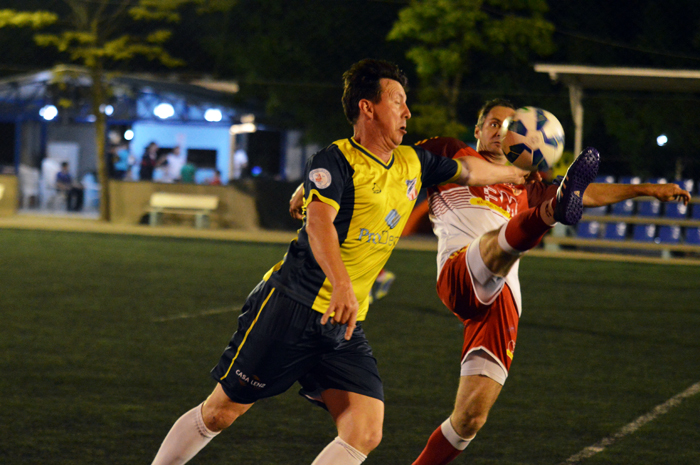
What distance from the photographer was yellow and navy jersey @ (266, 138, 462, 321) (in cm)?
295

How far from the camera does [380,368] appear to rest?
6.55 m

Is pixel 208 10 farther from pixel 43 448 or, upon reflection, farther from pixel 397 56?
pixel 43 448

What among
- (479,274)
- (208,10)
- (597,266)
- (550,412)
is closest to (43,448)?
(479,274)

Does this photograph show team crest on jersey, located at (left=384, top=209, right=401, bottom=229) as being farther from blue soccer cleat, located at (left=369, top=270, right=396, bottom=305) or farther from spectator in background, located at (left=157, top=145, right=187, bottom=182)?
spectator in background, located at (left=157, top=145, right=187, bottom=182)

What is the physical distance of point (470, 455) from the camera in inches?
180

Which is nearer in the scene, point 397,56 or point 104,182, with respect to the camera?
point 104,182

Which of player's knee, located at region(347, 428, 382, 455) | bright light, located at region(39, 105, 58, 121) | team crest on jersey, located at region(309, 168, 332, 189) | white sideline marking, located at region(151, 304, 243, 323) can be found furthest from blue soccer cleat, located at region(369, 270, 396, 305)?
bright light, located at region(39, 105, 58, 121)

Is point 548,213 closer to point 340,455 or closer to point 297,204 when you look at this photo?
point 297,204

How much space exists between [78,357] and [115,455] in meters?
2.43

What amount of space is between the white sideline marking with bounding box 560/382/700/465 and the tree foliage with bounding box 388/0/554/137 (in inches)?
578

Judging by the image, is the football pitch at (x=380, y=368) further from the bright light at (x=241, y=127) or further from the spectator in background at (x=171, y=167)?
the bright light at (x=241, y=127)

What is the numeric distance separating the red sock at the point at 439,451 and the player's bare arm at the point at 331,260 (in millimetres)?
1227

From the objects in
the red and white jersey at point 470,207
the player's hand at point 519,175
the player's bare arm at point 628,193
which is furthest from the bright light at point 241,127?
the player's bare arm at point 628,193

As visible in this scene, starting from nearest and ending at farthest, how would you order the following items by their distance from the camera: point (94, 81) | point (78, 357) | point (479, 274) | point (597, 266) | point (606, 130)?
1. point (479, 274)
2. point (78, 357)
3. point (597, 266)
4. point (606, 130)
5. point (94, 81)
